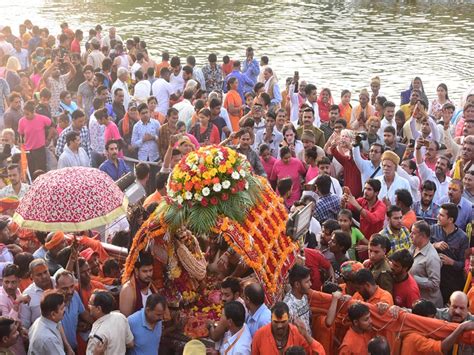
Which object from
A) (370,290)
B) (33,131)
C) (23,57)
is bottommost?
(23,57)

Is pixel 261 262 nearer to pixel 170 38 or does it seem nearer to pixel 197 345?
pixel 197 345

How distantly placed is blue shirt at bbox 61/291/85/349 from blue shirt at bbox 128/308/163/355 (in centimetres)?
72

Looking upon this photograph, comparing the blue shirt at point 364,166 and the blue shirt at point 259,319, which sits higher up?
the blue shirt at point 259,319

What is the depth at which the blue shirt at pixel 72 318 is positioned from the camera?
8016 millimetres

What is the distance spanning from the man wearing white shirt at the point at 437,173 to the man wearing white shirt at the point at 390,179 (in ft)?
1.81

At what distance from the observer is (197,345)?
7.48m

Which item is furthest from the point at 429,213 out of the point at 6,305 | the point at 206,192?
the point at 6,305

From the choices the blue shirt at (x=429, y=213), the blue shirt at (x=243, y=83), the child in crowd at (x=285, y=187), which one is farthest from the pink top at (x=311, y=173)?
the blue shirt at (x=243, y=83)

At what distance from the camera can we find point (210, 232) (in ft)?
28.0

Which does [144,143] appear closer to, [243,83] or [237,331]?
[243,83]

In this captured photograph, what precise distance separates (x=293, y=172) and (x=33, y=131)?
4926 millimetres

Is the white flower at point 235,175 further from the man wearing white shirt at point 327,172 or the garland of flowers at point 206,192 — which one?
the man wearing white shirt at point 327,172

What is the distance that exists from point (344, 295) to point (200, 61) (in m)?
22.0

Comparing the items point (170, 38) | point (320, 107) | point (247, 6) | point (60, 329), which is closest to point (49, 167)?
point (320, 107)
